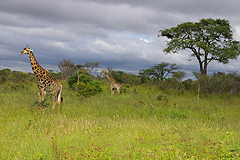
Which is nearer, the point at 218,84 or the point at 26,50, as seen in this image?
the point at 26,50

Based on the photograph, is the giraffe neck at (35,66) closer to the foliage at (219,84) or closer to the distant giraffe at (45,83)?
the distant giraffe at (45,83)

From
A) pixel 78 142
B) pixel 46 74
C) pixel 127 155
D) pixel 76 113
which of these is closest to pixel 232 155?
pixel 127 155

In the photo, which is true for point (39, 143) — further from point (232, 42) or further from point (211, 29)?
point (232, 42)

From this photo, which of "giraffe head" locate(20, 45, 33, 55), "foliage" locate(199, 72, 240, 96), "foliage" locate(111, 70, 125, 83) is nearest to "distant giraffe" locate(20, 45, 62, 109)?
"giraffe head" locate(20, 45, 33, 55)

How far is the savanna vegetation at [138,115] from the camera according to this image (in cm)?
419

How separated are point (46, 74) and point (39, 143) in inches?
252

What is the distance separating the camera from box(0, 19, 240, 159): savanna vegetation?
13.7 feet

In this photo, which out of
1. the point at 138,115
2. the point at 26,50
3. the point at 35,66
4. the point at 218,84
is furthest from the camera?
the point at 218,84

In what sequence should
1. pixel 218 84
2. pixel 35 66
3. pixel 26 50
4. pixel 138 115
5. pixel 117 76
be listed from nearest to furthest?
pixel 138 115 < pixel 26 50 < pixel 35 66 < pixel 218 84 < pixel 117 76

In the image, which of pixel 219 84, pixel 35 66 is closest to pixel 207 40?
pixel 219 84

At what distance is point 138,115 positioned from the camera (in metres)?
9.30

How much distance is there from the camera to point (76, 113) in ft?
29.8

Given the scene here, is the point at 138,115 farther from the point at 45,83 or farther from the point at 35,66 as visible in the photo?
the point at 35,66

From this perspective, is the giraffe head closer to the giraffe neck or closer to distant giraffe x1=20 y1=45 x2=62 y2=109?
distant giraffe x1=20 y1=45 x2=62 y2=109
